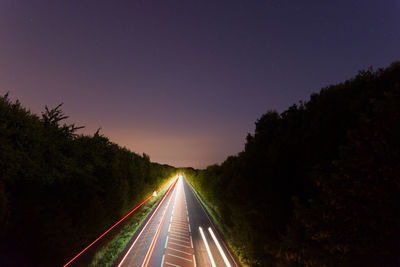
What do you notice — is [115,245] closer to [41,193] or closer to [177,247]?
[177,247]

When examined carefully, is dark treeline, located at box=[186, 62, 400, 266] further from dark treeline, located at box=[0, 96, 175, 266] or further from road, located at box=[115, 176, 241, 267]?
dark treeline, located at box=[0, 96, 175, 266]

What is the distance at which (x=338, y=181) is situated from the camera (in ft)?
17.4

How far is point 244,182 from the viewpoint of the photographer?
1138 centimetres

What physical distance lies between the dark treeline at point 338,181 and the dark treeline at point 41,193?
11674mm

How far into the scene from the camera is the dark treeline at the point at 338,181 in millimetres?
4574

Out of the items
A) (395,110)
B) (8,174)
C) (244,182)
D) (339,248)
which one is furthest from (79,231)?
(395,110)

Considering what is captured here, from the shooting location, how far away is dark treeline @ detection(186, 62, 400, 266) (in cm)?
457

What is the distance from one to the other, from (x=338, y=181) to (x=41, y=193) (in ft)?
46.4

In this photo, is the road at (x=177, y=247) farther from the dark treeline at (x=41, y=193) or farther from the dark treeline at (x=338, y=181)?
the dark treeline at (x=338, y=181)

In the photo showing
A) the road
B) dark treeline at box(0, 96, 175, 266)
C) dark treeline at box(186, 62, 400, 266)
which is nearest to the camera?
dark treeline at box(186, 62, 400, 266)

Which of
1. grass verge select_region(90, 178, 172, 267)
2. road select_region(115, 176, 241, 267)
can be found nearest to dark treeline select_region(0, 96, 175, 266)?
grass verge select_region(90, 178, 172, 267)

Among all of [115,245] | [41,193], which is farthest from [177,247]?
[41,193]

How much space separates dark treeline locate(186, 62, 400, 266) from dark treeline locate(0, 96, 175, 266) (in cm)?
1167

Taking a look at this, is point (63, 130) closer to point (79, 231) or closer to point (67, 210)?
point (67, 210)
